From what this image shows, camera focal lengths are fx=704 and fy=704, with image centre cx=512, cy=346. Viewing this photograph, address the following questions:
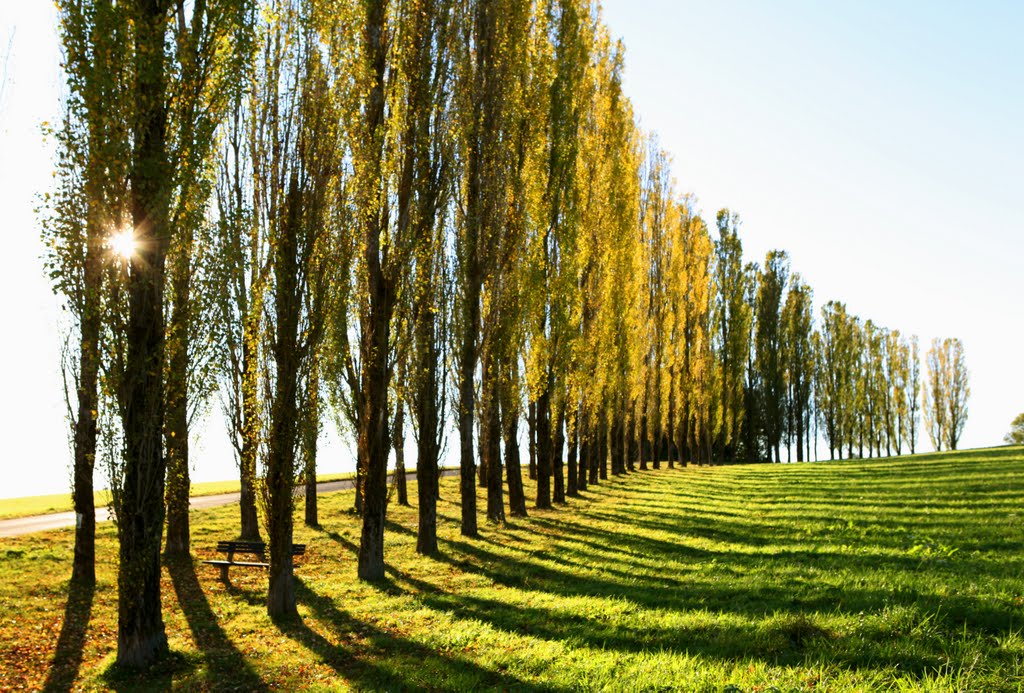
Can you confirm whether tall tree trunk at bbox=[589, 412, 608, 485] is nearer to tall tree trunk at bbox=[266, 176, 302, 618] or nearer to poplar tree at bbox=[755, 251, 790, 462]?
tall tree trunk at bbox=[266, 176, 302, 618]

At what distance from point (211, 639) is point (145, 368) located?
3.92 metres

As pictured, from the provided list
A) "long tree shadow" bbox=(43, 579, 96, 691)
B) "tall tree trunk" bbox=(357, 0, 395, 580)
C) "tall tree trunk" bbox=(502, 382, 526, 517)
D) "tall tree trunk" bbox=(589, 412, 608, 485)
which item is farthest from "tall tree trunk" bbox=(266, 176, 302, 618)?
"tall tree trunk" bbox=(589, 412, 608, 485)

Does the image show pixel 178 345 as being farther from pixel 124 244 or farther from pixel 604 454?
pixel 604 454

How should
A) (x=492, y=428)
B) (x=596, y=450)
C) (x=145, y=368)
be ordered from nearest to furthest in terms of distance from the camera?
(x=145, y=368) < (x=492, y=428) < (x=596, y=450)

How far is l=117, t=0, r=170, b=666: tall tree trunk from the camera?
8453 mm

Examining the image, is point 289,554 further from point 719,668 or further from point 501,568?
point 719,668

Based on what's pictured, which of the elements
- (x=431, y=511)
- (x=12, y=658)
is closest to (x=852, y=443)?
(x=431, y=511)

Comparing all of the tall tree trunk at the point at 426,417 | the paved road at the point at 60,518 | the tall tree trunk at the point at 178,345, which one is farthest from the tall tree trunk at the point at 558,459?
the tall tree trunk at the point at 178,345

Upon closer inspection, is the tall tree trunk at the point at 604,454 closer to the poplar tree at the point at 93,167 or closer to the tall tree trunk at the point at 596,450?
the tall tree trunk at the point at 596,450

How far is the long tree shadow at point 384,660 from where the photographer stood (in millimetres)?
6539

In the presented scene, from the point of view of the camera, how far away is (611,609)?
880 centimetres

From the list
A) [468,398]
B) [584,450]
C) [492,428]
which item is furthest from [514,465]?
[584,450]

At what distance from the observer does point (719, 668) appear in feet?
19.1

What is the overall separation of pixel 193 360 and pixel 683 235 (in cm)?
3647
